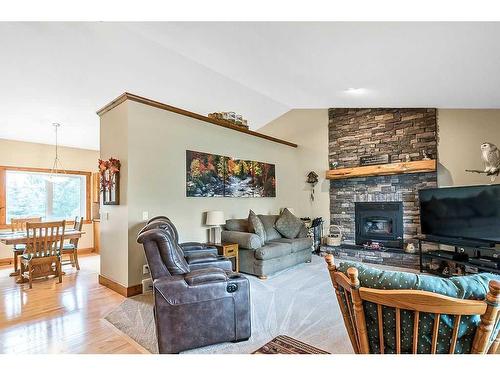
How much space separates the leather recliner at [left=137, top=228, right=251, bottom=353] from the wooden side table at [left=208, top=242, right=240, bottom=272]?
1848 millimetres

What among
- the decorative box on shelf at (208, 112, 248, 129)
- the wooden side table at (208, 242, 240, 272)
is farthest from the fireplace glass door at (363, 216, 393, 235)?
the decorative box on shelf at (208, 112, 248, 129)

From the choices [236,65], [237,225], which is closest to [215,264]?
[237,225]

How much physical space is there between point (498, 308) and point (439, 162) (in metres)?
4.90

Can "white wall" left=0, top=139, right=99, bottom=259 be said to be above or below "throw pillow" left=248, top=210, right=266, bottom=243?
above

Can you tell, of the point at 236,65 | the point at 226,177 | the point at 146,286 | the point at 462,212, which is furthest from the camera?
the point at 226,177

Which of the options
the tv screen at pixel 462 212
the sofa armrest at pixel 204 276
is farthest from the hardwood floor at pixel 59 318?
the tv screen at pixel 462 212

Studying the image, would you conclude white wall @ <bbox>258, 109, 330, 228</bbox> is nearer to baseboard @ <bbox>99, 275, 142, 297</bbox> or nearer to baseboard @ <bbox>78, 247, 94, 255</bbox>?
baseboard @ <bbox>99, 275, 142, 297</bbox>

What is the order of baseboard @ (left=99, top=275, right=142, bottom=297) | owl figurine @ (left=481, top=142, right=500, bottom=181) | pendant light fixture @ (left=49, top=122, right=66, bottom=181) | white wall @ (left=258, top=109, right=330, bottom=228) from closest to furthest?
baseboard @ (left=99, top=275, right=142, bottom=297) < owl figurine @ (left=481, top=142, right=500, bottom=181) < pendant light fixture @ (left=49, top=122, right=66, bottom=181) < white wall @ (left=258, top=109, right=330, bottom=228)

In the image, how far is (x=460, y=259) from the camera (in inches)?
152

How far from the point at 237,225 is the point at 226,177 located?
3.09 ft

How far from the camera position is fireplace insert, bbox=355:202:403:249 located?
5.32 metres

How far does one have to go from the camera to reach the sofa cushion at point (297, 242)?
4902mm

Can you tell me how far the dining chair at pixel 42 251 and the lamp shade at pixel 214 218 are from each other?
238cm

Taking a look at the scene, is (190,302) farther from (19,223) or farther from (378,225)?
(19,223)
